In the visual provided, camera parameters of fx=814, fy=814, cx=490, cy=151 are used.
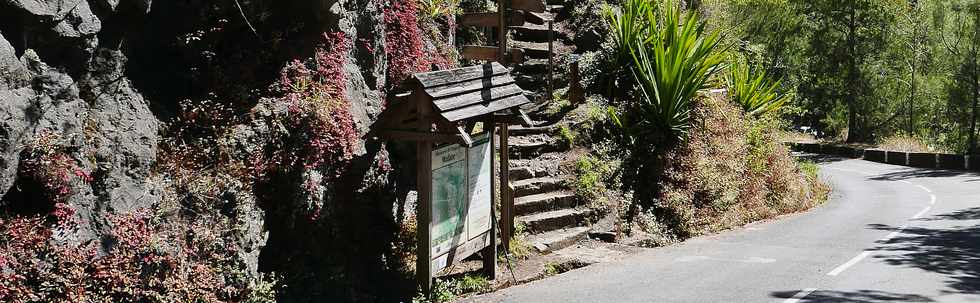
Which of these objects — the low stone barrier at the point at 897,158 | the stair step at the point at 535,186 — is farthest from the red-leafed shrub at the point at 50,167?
the low stone barrier at the point at 897,158

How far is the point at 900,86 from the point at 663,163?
2921 cm

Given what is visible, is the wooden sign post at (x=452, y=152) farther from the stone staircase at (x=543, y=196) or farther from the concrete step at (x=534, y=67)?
the concrete step at (x=534, y=67)

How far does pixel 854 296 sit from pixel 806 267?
5.61 feet

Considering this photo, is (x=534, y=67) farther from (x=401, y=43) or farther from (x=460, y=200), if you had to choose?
(x=460, y=200)

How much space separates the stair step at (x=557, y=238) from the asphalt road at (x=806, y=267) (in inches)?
26.3

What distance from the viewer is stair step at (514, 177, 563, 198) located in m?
11.8

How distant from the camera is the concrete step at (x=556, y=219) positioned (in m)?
11.1

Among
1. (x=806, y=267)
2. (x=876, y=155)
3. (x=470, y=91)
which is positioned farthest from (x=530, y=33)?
(x=876, y=155)

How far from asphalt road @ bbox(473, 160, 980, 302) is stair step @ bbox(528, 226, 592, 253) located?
667 millimetres

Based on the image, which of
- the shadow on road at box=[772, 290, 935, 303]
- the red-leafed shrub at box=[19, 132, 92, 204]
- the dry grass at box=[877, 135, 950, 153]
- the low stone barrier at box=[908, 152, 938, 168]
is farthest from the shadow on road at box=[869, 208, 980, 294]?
the dry grass at box=[877, 135, 950, 153]

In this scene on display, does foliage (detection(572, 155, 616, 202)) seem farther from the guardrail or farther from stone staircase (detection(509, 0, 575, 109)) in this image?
the guardrail

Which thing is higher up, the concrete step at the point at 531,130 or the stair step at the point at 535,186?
the concrete step at the point at 531,130

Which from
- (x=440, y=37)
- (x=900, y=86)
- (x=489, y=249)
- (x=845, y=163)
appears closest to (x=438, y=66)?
(x=440, y=37)

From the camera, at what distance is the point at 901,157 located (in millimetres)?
32094
